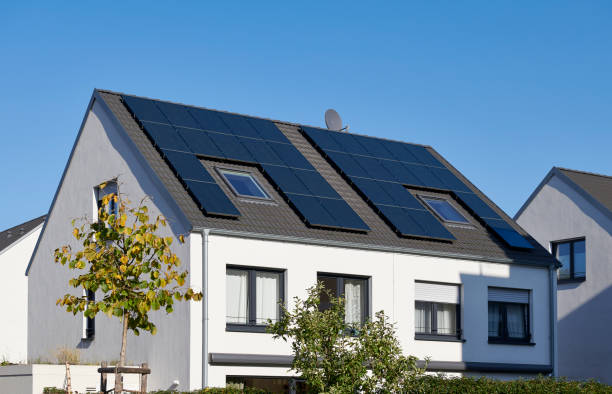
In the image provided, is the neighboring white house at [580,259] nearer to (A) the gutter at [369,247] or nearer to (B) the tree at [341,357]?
(A) the gutter at [369,247]

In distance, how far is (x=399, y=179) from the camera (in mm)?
25125

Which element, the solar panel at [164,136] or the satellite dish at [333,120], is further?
the satellite dish at [333,120]

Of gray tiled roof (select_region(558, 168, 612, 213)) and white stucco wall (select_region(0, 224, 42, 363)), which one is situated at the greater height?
gray tiled roof (select_region(558, 168, 612, 213))

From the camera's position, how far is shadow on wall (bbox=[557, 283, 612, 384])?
28438 mm

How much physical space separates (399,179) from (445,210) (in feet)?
4.83

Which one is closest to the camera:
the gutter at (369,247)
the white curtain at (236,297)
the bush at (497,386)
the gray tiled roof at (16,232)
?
the bush at (497,386)

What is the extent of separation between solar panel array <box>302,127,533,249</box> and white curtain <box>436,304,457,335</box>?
1.71m

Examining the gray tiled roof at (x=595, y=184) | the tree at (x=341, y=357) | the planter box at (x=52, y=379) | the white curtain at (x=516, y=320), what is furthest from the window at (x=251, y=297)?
the gray tiled roof at (x=595, y=184)

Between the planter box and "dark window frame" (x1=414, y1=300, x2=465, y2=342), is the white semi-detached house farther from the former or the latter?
the planter box

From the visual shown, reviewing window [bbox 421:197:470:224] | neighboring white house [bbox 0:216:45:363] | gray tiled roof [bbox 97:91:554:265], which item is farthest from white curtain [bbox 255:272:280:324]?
neighboring white house [bbox 0:216:45:363]

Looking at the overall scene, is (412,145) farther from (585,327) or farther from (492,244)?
(585,327)

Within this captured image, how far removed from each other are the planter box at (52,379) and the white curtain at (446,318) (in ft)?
24.5

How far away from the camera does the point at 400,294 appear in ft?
72.2

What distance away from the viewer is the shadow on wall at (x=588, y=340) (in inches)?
1120
